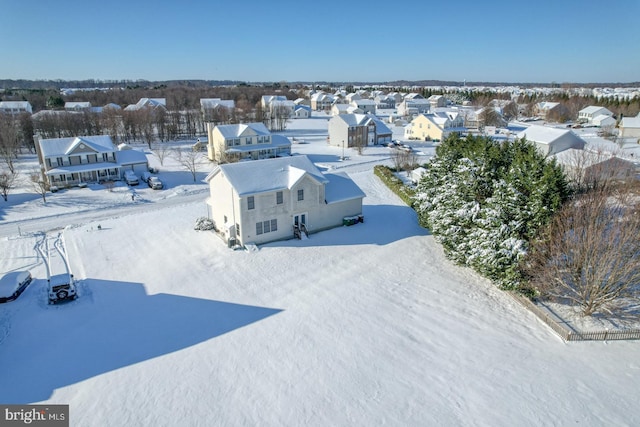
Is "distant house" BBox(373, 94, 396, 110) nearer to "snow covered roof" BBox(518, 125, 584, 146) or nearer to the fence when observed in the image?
"snow covered roof" BBox(518, 125, 584, 146)

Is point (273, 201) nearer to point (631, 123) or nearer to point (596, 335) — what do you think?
point (596, 335)

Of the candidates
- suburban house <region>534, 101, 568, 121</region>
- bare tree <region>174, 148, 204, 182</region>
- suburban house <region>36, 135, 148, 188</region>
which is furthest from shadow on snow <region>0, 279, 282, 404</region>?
suburban house <region>534, 101, 568, 121</region>

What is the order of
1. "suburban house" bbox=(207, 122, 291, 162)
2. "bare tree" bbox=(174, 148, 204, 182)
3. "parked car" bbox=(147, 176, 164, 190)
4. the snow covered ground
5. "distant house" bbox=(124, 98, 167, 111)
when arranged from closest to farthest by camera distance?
the snow covered ground → "parked car" bbox=(147, 176, 164, 190) → "bare tree" bbox=(174, 148, 204, 182) → "suburban house" bbox=(207, 122, 291, 162) → "distant house" bbox=(124, 98, 167, 111)

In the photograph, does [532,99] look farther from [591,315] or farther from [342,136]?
[591,315]

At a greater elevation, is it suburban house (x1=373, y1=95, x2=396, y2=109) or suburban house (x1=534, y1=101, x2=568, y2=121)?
suburban house (x1=373, y1=95, x2=396, y2=109)

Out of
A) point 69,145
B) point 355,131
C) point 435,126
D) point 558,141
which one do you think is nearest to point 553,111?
point 435,126

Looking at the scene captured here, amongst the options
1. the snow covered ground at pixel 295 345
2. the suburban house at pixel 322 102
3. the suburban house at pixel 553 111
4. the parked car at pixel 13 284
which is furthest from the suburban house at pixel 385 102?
the parked car at pixel 13 284

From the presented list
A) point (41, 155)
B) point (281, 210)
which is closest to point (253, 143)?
point (41, 155)
